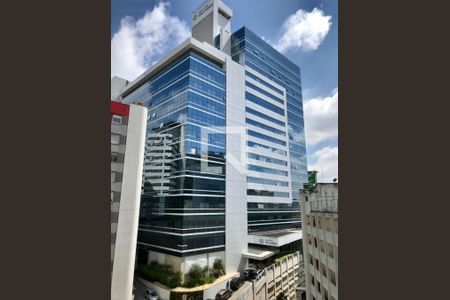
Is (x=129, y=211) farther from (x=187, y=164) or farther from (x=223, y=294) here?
(x=223, y=294)

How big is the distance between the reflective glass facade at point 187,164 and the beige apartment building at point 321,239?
3.28m

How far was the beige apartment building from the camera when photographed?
13.1ft

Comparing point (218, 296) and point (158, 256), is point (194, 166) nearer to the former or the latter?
point (158, 256)

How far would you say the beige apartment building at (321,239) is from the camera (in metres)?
4.00

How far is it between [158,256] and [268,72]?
30.4 ft

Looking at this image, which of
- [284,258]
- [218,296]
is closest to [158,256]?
[218,296]

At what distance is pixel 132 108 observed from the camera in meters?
5.89

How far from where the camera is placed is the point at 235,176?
925cm

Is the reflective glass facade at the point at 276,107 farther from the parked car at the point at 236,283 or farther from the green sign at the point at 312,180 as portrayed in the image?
the green sign at the point at 312,180

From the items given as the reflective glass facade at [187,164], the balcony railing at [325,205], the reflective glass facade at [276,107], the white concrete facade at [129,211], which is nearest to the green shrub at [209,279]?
the reflective glass facade at [187,164]

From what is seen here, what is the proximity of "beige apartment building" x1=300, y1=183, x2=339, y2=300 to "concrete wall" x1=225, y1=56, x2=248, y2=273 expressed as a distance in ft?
10.9

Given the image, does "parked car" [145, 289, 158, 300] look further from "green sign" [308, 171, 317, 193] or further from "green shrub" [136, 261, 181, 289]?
"green sign" [308, 171, 317, 193]

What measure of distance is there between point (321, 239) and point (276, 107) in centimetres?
829

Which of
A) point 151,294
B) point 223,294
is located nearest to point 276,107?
point 223,294
